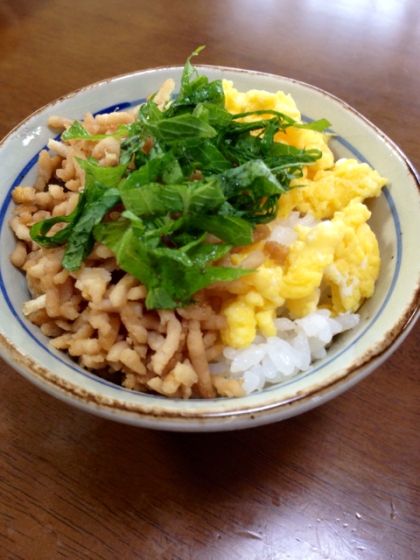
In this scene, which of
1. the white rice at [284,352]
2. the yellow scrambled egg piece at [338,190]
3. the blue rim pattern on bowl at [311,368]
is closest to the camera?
the blue rim pattern on bowl at [311,368]

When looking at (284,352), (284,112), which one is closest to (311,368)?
(284,352)

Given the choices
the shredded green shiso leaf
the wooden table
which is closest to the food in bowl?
the shredded green shiso leaf

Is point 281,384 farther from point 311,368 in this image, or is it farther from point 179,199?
point 179,199

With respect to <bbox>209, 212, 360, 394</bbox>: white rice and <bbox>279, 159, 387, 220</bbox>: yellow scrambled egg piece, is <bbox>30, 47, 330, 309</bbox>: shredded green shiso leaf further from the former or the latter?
<bbox>209, 212, 360, 394</bbox>: white rice

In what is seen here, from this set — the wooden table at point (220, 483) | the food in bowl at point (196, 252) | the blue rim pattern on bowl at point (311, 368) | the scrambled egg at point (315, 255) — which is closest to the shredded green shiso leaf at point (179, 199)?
the food in bowl at point (196, 252)

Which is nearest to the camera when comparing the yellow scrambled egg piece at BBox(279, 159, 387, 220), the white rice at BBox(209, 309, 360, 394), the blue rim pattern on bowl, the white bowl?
the white bowl

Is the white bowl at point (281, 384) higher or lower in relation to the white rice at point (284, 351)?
higher

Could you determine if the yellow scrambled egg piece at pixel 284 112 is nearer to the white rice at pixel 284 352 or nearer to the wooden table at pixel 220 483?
the white rice at pixel 284 352
